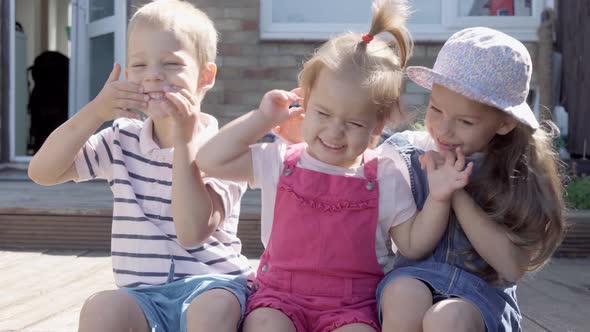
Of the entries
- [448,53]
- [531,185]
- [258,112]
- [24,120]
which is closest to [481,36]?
[448,53]

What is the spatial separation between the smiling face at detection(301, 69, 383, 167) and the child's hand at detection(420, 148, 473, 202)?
16 centimetres

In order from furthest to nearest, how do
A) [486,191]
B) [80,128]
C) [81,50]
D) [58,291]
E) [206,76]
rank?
1. [81,50]
2. [58,291]
3. [206,76]
4. [80,128]
5. [486,191]

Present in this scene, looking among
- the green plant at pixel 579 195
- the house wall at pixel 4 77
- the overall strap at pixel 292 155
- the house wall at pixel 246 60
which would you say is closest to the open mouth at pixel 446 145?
the overall strap at pixel 292 155

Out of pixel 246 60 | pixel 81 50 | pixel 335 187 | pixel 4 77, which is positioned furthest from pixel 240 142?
pixel 81 50

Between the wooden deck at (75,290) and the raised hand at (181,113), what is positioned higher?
the raised hand at (181,113)

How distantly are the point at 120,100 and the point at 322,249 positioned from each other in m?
0.60

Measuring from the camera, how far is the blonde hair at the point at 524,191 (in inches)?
77.0

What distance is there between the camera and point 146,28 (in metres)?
2.13

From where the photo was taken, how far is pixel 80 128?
2.12 meters

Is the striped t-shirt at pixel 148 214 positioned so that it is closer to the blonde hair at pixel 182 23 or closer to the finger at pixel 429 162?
the blonde hair at pixel 182 23

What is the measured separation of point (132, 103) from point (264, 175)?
1.20 ft

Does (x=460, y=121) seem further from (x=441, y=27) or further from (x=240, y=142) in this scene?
(x=441, y=27)

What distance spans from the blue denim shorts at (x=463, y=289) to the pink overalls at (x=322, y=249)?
0.22 feet

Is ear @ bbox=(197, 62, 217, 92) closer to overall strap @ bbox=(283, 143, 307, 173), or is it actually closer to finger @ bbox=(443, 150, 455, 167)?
overall strap @ bbox=(283, 143, 307, 173)
